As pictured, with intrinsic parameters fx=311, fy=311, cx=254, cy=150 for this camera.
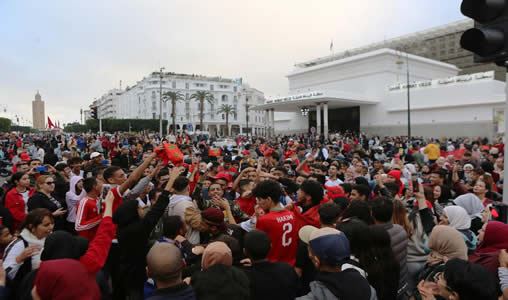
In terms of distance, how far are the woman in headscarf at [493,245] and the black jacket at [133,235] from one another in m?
3.15

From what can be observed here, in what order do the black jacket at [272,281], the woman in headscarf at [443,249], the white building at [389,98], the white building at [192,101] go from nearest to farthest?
1. the black jacket at [272,281]
2. the woman in headscarf at [443,249]
3. the white building at [389,98]
4. the white building at [192,101]

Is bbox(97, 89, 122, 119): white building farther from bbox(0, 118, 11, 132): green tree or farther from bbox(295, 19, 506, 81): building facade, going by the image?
bbox(295, 19, 506, 81): building facade

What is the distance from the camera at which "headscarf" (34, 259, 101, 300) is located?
88.8 inches

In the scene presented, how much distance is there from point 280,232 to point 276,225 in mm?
87

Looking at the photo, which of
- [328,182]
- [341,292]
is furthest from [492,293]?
[328,182]

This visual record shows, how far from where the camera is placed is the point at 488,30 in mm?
2754

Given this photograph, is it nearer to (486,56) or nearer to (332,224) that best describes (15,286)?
(332,224)

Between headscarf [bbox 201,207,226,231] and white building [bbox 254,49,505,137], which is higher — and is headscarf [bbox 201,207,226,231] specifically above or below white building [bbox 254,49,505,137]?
below

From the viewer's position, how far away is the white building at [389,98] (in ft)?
107

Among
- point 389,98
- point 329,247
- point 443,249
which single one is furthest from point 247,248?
point 389,98

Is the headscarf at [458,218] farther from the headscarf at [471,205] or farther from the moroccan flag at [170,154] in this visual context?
the moroccan flag at [170,154]

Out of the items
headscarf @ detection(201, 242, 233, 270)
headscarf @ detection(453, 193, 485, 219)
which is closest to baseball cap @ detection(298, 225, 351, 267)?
headscarf @ detection(201, 242, 233, 270)

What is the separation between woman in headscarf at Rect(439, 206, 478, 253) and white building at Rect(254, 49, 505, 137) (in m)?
28.9

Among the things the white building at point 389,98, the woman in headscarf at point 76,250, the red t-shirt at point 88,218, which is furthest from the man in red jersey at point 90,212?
the white building at point 389,98
